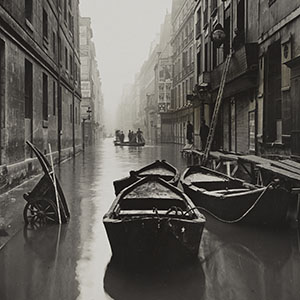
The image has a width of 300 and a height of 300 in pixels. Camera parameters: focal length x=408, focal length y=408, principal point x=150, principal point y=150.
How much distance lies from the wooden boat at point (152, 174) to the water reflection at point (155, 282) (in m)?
4.75

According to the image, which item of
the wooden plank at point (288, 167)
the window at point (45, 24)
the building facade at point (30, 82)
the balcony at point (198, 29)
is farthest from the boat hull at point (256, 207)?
the balcony at point (198, 29)

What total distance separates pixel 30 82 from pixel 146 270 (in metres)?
11.6

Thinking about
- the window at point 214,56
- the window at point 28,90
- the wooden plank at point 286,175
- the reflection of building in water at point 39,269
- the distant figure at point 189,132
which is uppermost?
the window at point 214,56

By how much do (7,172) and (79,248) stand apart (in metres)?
5.56

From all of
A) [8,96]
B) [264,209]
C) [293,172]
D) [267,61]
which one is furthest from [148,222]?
[267,61]

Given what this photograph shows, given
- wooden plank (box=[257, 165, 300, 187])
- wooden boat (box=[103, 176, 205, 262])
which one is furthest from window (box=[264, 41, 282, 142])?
wooden boat (box=[103, 176, 205, 262])

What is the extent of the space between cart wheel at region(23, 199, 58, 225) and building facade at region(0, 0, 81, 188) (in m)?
3.18

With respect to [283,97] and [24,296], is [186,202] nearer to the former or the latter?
[24,296]

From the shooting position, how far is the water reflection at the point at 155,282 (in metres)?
4.59

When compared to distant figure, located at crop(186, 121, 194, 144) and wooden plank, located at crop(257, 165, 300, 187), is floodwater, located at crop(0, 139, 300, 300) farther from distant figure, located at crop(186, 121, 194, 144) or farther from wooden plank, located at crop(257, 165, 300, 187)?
distant figure, located at crop(186, 121, 194, 144)

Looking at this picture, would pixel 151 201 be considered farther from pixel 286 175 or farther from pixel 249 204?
pixel 286 175

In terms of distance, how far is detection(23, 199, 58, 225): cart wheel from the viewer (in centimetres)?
796

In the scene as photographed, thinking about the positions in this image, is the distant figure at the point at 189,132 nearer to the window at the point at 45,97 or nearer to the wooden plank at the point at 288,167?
the window at the point at 45,97

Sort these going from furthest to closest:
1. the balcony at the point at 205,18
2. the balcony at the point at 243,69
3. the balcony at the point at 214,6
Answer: the balcony at the point at 205,18
the balcony at the point at 214,6
the balcony at the point at 243,69
